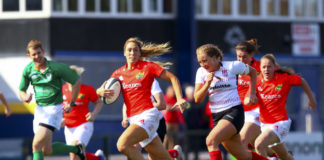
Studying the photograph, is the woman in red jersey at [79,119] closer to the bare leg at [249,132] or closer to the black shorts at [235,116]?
the bare leg at [249,132]

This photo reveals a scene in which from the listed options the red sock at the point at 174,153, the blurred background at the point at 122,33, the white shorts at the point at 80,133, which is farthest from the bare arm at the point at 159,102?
the blurred background at the point at 122,33

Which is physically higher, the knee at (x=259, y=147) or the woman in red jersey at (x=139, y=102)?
the woman in red jersey at (x=139, y=102)

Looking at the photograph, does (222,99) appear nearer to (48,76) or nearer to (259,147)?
(259,147)

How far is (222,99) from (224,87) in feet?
0.54

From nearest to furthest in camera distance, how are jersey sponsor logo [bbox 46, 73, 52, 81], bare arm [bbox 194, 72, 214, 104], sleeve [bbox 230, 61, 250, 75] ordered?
bare arm [bbox 194, 72, 214, 104], sleeve [bbox 230, 61, 250, 75], jersey sponsor logo [bbox 46, 73, 52, 81]

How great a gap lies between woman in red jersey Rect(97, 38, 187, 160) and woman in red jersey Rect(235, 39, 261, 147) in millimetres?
1837

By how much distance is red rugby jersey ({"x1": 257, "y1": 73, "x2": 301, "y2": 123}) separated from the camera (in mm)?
13266

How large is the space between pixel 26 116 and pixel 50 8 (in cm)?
344

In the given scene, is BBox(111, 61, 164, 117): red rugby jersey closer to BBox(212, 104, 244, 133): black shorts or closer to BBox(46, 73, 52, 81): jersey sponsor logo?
BBox(212, 104, 244, 133): black shorts

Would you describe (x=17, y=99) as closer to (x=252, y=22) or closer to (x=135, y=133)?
(x=252, y=22)

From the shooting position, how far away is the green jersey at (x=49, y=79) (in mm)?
12609

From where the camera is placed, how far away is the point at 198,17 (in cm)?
2989

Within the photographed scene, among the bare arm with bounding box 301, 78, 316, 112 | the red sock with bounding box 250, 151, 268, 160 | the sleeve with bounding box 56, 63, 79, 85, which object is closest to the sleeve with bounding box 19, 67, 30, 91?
the sleeve with bounding box 56, 63, 79, 85

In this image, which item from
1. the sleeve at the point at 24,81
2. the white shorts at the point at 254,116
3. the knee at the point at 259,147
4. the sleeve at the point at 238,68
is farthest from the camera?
the white shorts at the point at 254,116
